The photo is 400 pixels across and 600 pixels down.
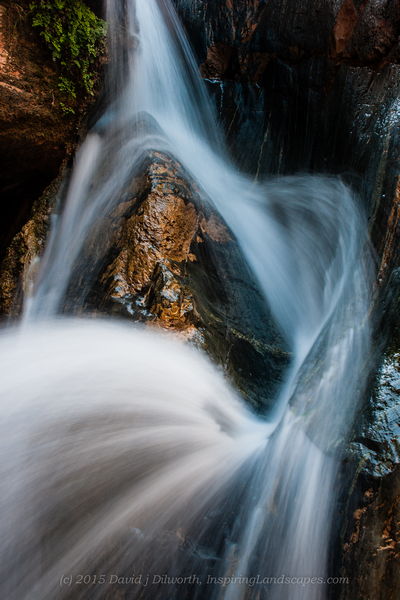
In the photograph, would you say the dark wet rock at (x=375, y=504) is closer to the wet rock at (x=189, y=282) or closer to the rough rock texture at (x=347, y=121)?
the rough rock texture at (x=347, y=121)

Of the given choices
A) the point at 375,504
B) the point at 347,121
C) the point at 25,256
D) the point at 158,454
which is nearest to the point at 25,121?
the point at 25,256

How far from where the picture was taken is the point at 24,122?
4.59 metres

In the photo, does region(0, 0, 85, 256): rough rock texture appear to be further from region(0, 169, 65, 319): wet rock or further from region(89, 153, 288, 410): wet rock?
region(89, 153, 288, 410): wet rock

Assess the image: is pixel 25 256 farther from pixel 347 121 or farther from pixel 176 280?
pixel 347 121

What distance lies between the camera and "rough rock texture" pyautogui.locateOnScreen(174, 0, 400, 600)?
1.92 meters

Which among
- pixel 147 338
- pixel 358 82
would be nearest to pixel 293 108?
pixel 358 82

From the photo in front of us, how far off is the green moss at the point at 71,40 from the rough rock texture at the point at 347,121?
162 centimetres

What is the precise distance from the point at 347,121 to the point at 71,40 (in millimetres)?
3469

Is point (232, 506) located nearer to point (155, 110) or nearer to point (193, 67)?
point (155, 110)

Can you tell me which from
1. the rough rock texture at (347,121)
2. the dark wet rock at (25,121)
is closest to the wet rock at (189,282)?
the rough rock texture at (347,121)

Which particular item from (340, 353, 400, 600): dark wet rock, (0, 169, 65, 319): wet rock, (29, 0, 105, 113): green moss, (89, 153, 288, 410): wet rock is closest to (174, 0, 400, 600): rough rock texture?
(340, 353, 400, 600): dark wet rock

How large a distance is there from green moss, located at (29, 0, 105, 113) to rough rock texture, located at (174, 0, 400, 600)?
162 cm

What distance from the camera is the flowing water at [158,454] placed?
2.09 metres

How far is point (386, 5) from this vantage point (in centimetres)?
398
